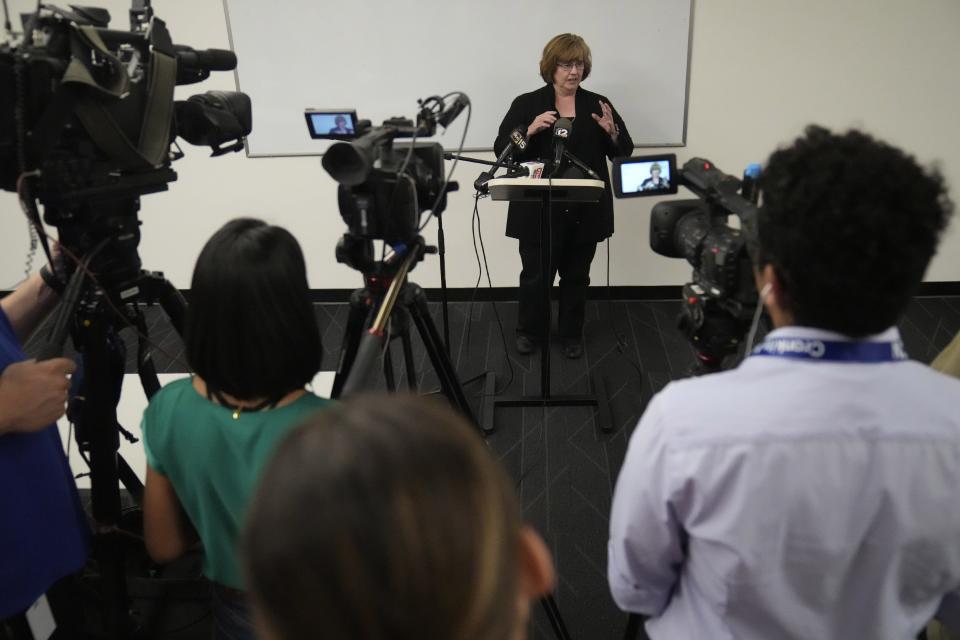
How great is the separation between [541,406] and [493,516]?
2.32 metres

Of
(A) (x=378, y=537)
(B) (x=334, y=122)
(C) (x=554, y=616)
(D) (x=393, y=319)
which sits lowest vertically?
(C) (x=554, y=616)

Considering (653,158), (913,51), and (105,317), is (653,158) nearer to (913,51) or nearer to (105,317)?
(105,317)

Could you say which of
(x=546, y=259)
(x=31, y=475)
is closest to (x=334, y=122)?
(x=31, y=475)

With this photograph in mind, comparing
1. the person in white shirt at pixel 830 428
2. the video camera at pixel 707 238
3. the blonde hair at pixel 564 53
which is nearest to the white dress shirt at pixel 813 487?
the person in white shirt at pixel 830 428

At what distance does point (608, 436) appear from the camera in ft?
8.43

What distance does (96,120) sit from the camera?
1.22 metres

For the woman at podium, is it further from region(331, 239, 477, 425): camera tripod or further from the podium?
region(331, 239, 477, 425): camera tripod

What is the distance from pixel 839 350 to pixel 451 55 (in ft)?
9.68

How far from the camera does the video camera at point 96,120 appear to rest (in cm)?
115

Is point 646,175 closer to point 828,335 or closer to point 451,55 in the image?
point 828,335

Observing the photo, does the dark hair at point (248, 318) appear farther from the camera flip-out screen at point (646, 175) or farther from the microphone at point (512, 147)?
the microphone at point (512, 147)

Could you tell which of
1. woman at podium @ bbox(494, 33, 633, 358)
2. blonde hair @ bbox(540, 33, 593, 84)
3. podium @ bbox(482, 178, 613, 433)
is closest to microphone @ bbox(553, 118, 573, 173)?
podium @ bbox(482, 178, 613, 433)

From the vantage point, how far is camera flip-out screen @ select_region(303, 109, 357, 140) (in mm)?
1526

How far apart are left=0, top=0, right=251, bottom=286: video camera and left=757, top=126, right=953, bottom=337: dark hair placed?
1.16 meters
